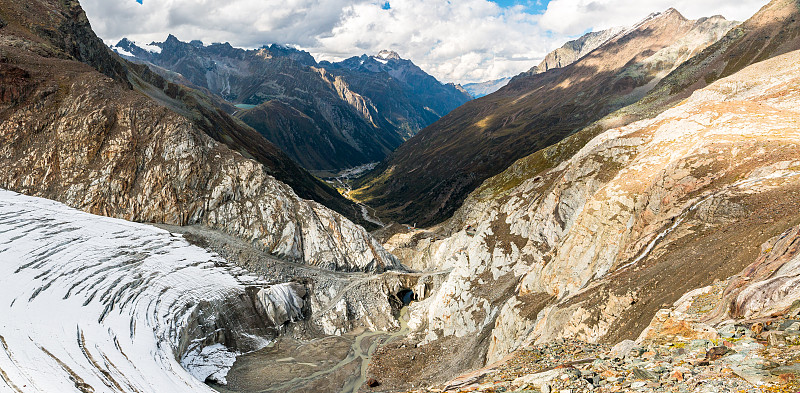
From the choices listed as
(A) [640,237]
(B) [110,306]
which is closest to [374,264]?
(B) [110,306]

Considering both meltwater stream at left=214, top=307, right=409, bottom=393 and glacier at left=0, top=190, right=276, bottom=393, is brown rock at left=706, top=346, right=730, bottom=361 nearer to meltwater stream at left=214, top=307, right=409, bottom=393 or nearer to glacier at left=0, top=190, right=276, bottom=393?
glacier at left=0, top=190, right=276, bottom=393

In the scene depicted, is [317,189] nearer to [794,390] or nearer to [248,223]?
[248,223]

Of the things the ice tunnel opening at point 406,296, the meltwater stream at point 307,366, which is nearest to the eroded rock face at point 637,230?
the meltwater stream at point 307,366

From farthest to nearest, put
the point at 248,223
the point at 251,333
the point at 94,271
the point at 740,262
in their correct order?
the point at 248,223 < the point at 251,333 < the point at 94,271 < the point at 740,262

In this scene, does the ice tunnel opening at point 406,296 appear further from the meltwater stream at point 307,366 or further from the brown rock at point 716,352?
the brown rock at point 716,352

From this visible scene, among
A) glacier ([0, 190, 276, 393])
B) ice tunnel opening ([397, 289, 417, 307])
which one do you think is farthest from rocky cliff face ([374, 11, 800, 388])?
glacier ([0, 190, 276, 393])

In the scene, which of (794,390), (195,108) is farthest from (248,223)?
(195,108)
